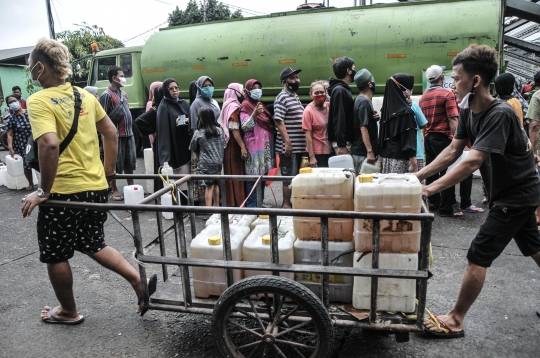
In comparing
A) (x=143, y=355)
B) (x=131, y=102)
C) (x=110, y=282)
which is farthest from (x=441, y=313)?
(x=131, y=102)

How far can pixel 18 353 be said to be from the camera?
282 centimetres

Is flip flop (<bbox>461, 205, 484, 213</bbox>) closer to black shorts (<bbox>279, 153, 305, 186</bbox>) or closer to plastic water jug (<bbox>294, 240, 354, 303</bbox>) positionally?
black shorts (<bbox>279, 153, 305, 186</bbox>)

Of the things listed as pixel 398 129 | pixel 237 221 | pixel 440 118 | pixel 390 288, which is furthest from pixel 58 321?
pixel 440 118

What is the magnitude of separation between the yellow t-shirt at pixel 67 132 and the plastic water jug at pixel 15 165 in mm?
A: 5474

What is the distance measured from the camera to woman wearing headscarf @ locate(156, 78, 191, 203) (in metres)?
5.64

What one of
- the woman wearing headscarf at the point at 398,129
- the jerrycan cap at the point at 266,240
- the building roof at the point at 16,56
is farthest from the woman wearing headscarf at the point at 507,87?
the building roof at the point at 16,56

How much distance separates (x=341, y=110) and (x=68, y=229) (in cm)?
313

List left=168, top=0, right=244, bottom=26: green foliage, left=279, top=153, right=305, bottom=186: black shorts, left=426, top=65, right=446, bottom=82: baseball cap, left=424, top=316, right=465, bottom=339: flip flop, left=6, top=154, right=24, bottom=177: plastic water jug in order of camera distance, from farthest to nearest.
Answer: left=168, top=0, right=244, bottom=26: green foliage → left=6, top=154, right=24, bottom=177: plastic water jug → left=279, top=153, right=305, bottom=186: black shorts → left=426, top=65, right=446, bottom=82: baseball cap → left=424, top=316, right=465, bottom=339: flip flop

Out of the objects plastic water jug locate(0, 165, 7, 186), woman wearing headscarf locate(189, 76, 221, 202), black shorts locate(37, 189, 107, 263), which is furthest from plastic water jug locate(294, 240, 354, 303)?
plastic water jug locate(0, 165, 7, 186)

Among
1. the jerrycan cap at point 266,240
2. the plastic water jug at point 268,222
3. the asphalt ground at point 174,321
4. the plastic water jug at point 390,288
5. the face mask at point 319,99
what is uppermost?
the face mask at point 319,99

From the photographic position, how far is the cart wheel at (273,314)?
2.29m

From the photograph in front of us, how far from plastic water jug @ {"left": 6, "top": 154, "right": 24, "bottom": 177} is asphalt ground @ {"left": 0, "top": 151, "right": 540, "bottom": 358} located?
3.68 metres

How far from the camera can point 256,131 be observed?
17.7ft

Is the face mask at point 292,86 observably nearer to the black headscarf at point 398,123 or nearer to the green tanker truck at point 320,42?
the black headscarf at point 398,123
